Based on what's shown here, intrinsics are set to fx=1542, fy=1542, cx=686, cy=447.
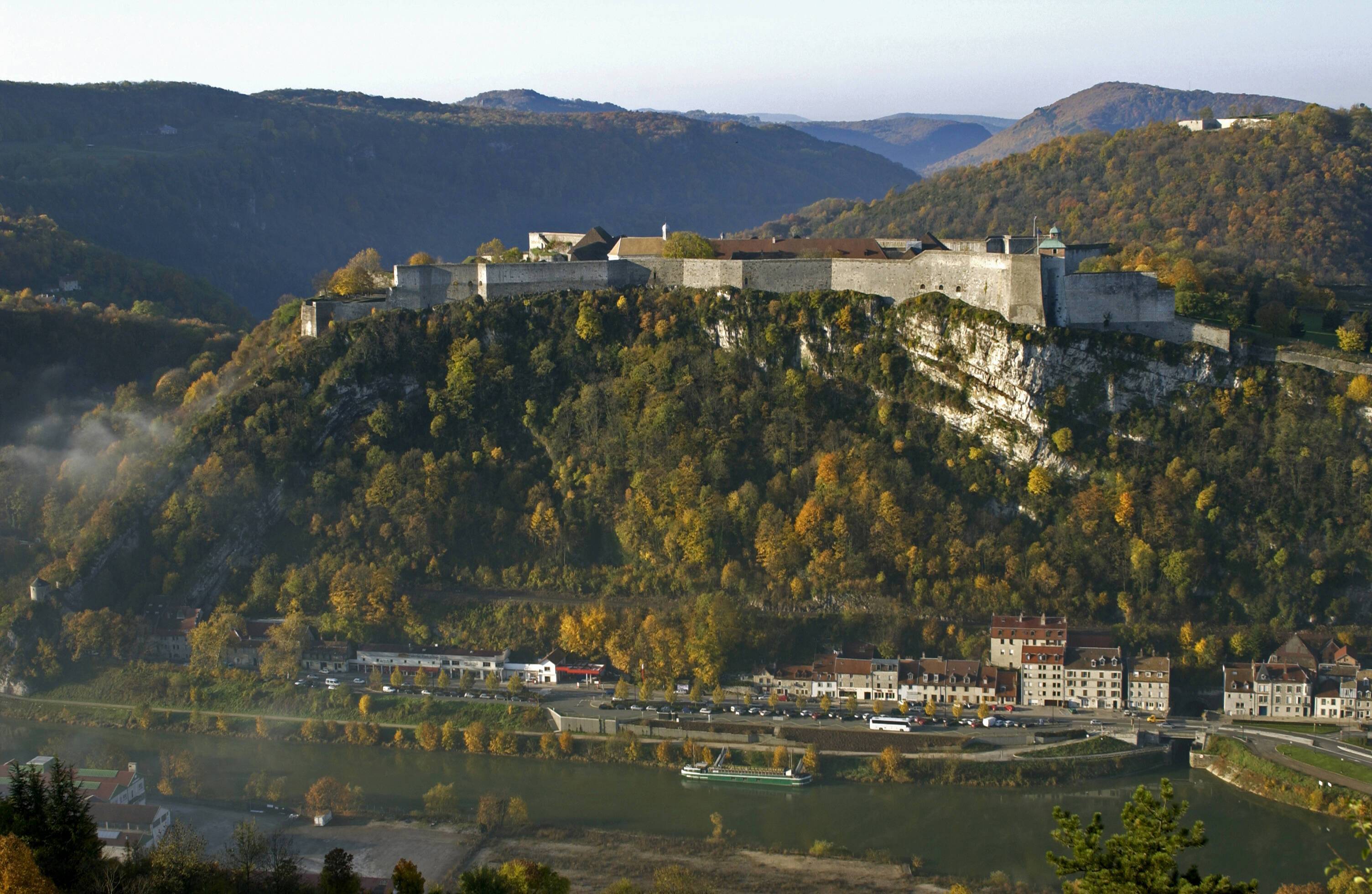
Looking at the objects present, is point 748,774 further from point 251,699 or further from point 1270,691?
point 251,699

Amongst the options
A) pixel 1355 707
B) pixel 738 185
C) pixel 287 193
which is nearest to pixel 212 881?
pixel 1355 707

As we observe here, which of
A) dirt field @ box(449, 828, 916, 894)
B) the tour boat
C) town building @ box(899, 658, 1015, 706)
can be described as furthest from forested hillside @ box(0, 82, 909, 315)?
dirt field @ box(449, 828, 916, 894)

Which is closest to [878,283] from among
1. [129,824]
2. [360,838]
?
[360,838]

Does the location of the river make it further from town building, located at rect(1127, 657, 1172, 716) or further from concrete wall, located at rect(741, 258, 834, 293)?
concrete wall, located at rect(741, 258, 834, 293)

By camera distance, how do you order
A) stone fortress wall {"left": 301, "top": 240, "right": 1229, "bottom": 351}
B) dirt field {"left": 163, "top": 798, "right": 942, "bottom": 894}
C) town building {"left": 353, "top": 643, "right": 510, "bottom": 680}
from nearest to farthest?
1. dirt field {"left": 163, "top": 798, "right": 942, "bottom": 894}
2. town building {"left": 353, "top": 643, "right": 510, "bottom": 680}
3. stone fortress wall {"left": 301, "top": 240, "right": 1229, "bottom": 351}

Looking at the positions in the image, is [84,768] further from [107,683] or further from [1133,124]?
[1133,124]
